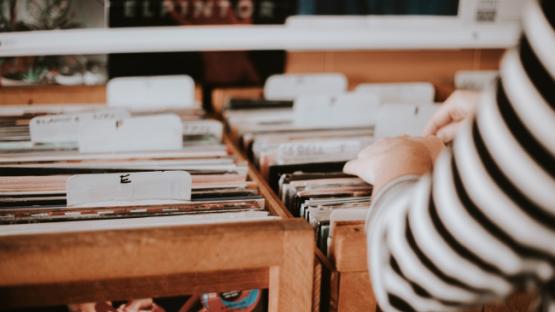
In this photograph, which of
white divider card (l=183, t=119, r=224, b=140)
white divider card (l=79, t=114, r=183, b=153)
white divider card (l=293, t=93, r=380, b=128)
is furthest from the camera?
white divider card (l=293, t=93, r=380, b=128)

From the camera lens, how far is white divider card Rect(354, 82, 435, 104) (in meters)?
1.56

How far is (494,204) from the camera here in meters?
0.48

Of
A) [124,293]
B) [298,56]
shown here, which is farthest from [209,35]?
[124,293]

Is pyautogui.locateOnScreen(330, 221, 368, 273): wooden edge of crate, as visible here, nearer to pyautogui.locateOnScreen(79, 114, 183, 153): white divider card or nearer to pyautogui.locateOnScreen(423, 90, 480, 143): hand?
pyautogui.locateOnScreen(423, 90, 480, 143): hand

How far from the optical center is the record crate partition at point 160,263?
0.63 meters

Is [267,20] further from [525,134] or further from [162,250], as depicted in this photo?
[525,134]

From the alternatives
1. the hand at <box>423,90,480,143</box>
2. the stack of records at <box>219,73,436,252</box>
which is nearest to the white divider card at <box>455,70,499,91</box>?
the stack of records at <box>219,73,436,252</box>

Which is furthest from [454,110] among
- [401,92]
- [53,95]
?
[53,95]

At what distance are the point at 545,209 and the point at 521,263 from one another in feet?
0.18

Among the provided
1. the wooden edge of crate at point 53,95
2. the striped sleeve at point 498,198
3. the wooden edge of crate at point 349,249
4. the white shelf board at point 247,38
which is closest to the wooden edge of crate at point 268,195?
the wooden edge of crate at point 349,249

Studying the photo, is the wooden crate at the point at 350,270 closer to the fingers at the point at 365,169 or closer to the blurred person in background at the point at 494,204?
the fingers at the point at 365,169

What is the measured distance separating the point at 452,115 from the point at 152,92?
0.83 m

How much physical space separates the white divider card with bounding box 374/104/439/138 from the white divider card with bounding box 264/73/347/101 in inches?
12.1

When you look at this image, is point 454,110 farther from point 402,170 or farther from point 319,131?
point 319,131
